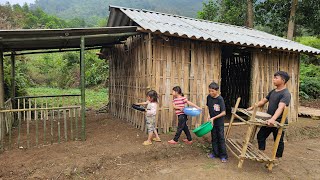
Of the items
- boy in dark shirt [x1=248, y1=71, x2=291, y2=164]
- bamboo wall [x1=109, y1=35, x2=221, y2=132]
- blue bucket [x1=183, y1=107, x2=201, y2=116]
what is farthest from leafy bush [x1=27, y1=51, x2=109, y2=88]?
boy in dark shirt [x1=248, y1=71, x2=291, y2=164]

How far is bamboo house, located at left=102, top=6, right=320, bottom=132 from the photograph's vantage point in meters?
6.23

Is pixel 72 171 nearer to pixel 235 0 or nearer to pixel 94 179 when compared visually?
pixel 94 179

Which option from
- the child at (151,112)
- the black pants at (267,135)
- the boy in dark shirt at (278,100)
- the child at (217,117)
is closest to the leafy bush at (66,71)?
the child at (151,112)

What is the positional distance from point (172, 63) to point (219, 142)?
2.45 meters

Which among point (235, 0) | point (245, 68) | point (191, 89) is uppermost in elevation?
point (235, 0)

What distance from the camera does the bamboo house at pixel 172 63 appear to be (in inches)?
245

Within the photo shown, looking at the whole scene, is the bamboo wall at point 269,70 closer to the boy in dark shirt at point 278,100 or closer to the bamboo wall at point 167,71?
the bamboo wall at point 167,71

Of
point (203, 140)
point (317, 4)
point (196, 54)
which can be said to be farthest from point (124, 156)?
point (317, 4)

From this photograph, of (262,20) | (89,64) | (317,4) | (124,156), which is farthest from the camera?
(89,64)

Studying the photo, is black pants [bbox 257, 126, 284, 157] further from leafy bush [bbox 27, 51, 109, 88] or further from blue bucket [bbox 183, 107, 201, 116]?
leafy bush [bbox 27, 51, 109, 88]

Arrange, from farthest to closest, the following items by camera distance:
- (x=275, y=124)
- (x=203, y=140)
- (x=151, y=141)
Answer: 1. (x=203, y=140)
2. (x=151, y=141)
3. (x=275, y=124)

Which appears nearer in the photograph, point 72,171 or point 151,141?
point 72,171

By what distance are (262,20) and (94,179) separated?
16.7m

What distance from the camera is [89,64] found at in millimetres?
22516
